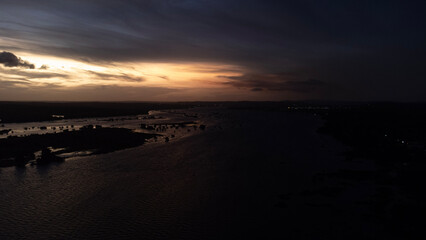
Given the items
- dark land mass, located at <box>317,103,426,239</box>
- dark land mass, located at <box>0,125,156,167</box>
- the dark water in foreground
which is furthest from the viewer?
dark land mass, located at <box>0,125,156,167</box>

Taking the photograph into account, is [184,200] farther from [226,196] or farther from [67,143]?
[67,143]

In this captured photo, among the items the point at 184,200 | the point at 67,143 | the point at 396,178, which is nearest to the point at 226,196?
the point at 184,200

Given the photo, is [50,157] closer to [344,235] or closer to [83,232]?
[83,232]

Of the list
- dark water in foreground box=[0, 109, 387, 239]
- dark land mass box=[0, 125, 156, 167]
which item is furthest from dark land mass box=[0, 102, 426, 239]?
dark land mass box=[0, 125, 156, 167]

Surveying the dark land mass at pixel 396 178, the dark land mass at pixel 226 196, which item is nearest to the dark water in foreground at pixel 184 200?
the dark land mass at pixel 226 196

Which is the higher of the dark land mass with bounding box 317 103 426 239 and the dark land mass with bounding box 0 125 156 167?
the dark land mass with bounding box 0 125 156 167

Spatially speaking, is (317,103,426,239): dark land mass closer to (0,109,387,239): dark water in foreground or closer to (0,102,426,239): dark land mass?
(0,102,426,239): dark land mass

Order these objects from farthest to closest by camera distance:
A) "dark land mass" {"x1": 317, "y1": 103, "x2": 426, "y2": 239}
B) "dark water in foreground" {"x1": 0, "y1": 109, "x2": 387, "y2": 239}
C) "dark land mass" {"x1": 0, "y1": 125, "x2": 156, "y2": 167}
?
"dark land mass" {"x1": 0, "y1": 125, "x2": 156, "y2": 167} < "dark land mass" {"x1": 317, "y1": 103, "x2": 426, "y2": 239} < "dark water in foreground" {"x1": 0, "y1": 109, "x2": 387, "y2": 239}

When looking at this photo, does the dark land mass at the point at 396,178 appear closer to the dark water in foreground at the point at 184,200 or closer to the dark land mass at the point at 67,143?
the dark water in foreground at the point at 184,200
